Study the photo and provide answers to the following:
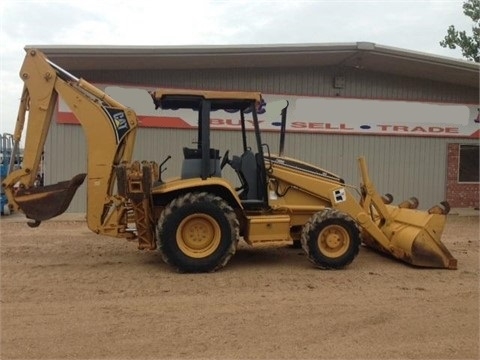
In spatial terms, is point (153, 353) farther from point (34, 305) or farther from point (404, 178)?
point (404, 178)

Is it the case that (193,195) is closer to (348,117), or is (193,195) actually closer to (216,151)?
(216,151)

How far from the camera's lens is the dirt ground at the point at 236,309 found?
4.59 meters

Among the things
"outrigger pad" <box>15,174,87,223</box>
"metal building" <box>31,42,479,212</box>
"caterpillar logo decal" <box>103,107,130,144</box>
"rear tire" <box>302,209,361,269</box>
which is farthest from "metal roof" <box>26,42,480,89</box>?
"rear tire" <box>302,209,361,269</box>

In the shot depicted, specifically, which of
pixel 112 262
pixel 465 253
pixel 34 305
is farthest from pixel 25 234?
pixel 465 253

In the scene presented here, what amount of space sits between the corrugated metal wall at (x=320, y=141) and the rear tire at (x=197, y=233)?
24.8 feet

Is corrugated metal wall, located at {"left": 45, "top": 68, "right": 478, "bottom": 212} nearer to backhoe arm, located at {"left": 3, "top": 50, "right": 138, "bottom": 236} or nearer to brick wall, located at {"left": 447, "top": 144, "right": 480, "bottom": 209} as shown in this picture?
brick wall, located at {"left": 447, "top": 144, "right": 480, "bottom": 209}

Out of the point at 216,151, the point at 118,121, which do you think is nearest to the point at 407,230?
the point at 216,151

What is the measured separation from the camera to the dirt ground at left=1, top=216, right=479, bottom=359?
459cm

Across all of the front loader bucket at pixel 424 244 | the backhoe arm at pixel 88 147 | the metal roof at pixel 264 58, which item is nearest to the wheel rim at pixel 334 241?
the front loader bucket at pixel 424 244

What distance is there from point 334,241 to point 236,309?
2.63 m

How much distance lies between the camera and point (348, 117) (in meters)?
16.3

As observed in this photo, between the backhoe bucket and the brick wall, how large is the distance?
29.6 ft

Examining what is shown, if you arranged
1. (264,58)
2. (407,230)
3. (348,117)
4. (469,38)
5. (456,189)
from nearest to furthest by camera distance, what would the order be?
(407,230)
(264,58)
(348,117)
(456,189)
(469,38)

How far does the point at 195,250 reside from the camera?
296 inches
